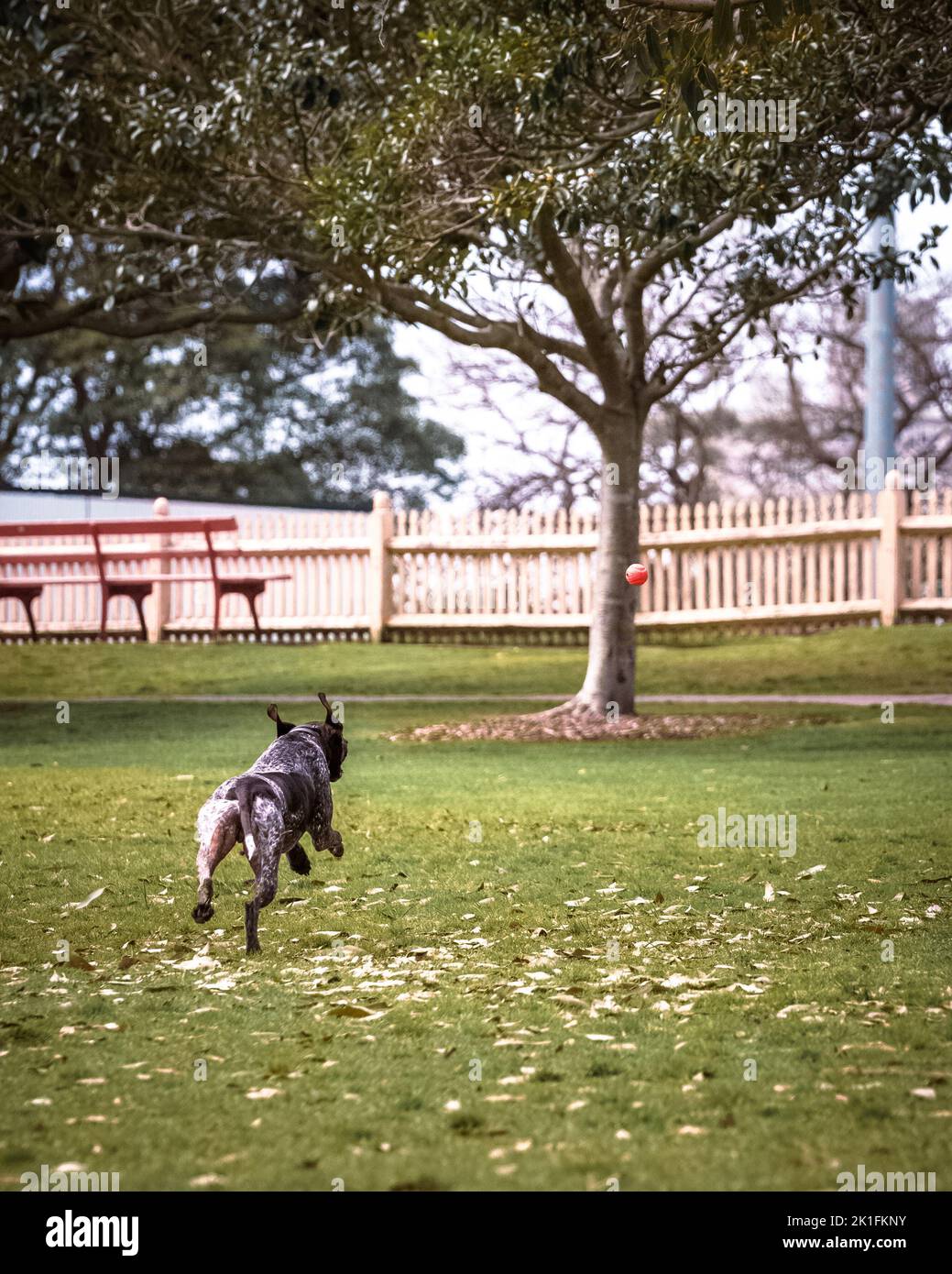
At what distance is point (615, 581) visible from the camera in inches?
605

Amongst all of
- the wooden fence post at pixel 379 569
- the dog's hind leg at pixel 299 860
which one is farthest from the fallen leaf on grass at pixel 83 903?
the wooden fence post at pixel 379 569

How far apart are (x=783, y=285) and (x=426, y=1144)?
512 inches

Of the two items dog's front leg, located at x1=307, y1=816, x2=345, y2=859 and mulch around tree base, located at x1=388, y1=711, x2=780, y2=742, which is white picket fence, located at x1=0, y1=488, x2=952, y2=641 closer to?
mulch around tree base, located at x1=388, y1=711, x2=780, y2=742

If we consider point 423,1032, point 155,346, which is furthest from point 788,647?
point 155,346

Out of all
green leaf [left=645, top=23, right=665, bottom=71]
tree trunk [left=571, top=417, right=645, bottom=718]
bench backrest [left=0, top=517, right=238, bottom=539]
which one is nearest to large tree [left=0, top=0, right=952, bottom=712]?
tree trunk [left=571, top=417, right=645, bottom=718]

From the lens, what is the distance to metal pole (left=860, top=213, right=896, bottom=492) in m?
23.5

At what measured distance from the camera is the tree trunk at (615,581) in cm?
1531

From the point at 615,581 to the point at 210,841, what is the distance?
1018 centimetres

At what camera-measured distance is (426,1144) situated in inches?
150

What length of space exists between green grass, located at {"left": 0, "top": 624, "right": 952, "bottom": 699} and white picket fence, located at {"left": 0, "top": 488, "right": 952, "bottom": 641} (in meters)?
1.31

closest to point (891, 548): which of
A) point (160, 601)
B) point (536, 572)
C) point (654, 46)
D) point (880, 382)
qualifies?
point (880, 382)

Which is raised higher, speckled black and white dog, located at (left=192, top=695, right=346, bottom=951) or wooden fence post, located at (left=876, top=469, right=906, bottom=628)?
wooden fence post, located at (left=876, top=469, right=906, bottom=628)
